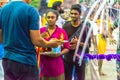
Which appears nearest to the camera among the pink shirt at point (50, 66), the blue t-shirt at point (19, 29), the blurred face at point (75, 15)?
the blue t-shirt at point (19, 29)

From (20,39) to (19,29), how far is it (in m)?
0.10

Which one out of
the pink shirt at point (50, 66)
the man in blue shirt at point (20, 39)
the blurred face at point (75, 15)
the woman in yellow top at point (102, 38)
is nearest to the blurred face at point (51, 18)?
the pink shirt at point (50, 66)

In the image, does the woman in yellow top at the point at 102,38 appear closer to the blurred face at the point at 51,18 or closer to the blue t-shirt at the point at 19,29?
the blurred face at the point at 51,18

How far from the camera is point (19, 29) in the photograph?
3.01 metres

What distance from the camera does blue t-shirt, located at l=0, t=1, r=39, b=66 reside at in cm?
297

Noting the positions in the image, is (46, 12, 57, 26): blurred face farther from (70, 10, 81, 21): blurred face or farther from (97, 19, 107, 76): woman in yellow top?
(97, 19, 107, 76): woman in yellow top

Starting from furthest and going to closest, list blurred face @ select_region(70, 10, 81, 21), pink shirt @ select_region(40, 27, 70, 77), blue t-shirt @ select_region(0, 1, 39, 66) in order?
blurred face @ select_region(70, 10, 81, 21), pink shirt @ select_region(40, 27, 70, 77), blue t-shirt @ select_region(0, 1, 39, 66)

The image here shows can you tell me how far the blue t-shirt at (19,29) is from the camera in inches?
117

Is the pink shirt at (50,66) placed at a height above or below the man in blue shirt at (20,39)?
below

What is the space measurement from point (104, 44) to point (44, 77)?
71.8 inches

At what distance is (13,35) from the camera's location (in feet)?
9.97

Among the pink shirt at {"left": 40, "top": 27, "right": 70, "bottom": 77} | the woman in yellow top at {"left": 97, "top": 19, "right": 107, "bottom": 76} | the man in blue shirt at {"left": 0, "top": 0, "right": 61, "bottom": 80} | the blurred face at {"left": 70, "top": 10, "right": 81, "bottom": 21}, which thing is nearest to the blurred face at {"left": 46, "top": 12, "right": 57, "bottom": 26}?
the pink shirt at {"left": 40, "top": 27, "right": 70, "bottom": 77}

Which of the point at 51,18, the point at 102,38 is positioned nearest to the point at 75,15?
the point at 51,18

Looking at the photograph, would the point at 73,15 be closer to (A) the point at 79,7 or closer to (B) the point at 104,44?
(A) the point at 79,7
